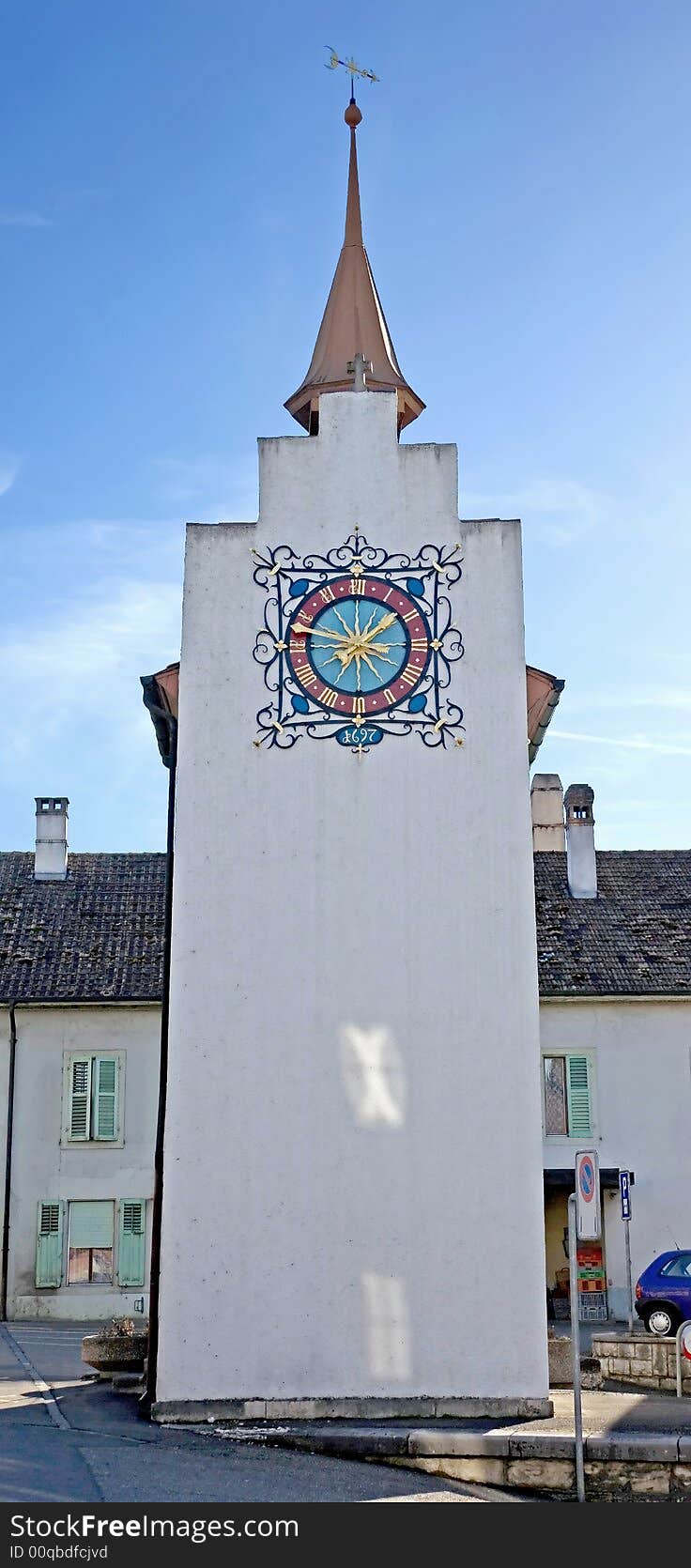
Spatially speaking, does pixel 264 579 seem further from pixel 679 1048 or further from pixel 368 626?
pixel 679 1048

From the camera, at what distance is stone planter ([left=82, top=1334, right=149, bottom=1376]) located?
18.4 metres

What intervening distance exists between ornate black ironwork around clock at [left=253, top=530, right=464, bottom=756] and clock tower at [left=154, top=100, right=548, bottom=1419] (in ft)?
0.07

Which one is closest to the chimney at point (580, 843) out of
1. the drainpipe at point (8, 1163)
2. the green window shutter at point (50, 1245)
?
the drainpipe at point (8, 1163)

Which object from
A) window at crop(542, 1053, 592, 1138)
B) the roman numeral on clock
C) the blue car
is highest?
the roman numeral on clock

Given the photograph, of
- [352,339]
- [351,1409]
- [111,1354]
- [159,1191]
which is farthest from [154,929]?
[351,1409]

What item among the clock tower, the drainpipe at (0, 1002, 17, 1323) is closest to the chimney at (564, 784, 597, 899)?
the drainpipe at (0, 1002, 17, 1323)

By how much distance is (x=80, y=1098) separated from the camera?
29469 millimetres

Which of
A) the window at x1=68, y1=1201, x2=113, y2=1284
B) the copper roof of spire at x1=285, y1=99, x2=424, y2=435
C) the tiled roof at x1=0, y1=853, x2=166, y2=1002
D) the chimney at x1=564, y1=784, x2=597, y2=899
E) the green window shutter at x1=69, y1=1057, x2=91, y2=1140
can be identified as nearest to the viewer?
the copper roof of spire at x1=285, y1=99, x2=424, y2=435

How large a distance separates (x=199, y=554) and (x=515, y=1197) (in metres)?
6.84

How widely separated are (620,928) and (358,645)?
1663 centimetres

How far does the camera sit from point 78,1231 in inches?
1134

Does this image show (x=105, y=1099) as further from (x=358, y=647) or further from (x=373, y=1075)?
(x=358, y=647)

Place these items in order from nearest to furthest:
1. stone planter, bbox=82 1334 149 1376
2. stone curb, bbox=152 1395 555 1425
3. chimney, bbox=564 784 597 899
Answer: stone curb, bbox=152 1395 555 1425 → stone planter, bbox=82 1334 149 1376 → chimney, bbox=564 784 597 899

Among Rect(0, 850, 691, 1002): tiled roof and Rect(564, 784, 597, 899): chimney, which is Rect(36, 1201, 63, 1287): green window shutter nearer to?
Rect(0, 850, 691, 1002): tiled roof
